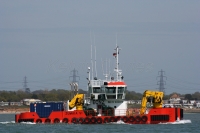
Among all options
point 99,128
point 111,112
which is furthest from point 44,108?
point 99,128

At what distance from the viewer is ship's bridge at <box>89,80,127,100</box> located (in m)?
66.6

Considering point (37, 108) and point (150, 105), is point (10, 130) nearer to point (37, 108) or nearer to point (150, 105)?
point (37, 108)

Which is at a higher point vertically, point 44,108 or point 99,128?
point 44,108

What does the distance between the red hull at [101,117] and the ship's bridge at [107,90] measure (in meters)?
2.10

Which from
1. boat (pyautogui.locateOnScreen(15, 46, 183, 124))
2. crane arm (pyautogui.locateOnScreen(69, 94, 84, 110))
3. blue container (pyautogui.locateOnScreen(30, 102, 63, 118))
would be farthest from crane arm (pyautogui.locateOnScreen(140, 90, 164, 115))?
blue container (pyautogui.locateOnScreen(30, 102, 63, 118))

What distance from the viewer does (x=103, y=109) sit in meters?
67.0

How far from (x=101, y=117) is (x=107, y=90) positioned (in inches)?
102

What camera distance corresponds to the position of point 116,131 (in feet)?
192

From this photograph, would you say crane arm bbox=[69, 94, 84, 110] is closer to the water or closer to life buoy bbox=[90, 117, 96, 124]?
life buoy bbox=[90, 117, 96, 124]

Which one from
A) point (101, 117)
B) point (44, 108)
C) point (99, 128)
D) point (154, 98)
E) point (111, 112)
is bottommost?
point (99, 128)

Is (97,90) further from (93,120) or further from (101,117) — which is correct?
(93,120)

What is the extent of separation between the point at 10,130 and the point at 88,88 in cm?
977

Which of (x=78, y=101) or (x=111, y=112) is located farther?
(x=111, y=112)

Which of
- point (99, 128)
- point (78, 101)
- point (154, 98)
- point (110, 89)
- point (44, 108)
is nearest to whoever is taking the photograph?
point (99, 128)
